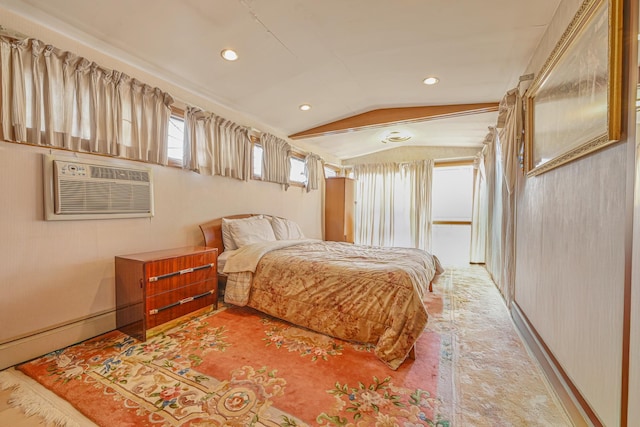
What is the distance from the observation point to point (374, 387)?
59.6 inches

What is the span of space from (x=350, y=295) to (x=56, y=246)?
2190mm

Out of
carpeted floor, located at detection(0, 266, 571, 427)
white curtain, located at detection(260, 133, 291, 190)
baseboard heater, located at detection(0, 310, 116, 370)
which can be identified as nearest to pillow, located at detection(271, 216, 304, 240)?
white curtain, located at detection(260, 133, 291, 190)

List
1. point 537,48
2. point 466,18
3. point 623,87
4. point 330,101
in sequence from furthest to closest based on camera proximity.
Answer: point 330,101 < point 537,48 < point 466,18 < point 623,87

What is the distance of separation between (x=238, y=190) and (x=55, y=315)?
2.03 metres

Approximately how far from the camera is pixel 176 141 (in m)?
2.72

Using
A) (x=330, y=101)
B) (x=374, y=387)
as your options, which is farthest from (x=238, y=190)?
(x=374, y=387)

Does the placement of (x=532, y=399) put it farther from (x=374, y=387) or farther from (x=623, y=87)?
(x=623, y=87)

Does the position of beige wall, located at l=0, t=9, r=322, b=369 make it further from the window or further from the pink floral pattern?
the window

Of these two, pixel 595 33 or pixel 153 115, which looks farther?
pixel 153 115

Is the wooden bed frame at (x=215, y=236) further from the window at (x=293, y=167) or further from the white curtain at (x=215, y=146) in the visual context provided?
the window at (x=293, y=167)

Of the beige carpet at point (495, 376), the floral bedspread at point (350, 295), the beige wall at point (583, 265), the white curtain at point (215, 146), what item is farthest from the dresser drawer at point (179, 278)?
the beige wall at point (583, 265)

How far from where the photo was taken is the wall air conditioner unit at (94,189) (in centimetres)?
182

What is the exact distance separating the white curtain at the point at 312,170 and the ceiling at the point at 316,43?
1592 millimetres

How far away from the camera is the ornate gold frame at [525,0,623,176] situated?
3.37 feet
